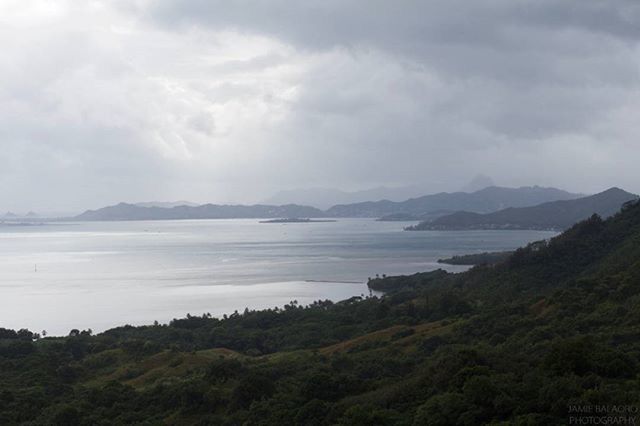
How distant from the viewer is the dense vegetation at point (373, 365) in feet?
44.8

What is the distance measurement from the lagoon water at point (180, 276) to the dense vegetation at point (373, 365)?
59.7 feet

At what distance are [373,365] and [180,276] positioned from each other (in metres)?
71.1

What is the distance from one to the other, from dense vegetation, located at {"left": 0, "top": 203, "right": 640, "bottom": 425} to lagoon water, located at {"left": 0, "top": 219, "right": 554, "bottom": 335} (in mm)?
18199

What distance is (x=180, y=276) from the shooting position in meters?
90.7

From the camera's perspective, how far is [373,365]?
22.8m

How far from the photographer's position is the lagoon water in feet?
209

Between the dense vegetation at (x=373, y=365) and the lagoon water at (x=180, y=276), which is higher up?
the dense vegetation at (x=373, y=365)

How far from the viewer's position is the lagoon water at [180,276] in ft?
209

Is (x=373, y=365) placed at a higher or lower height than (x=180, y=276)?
higher

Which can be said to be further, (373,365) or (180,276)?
(180,276)

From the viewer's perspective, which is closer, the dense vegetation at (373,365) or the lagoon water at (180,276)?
the dense vegetation at (373,365)

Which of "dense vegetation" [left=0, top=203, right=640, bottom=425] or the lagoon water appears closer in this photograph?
"dense vegetation" [left=0, top=203, right=640, bottom=425]

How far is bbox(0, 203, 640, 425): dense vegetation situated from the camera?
13641 millimetres

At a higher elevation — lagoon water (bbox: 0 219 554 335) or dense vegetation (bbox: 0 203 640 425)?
dense vegetation (bbox: 0 203 640 425)
